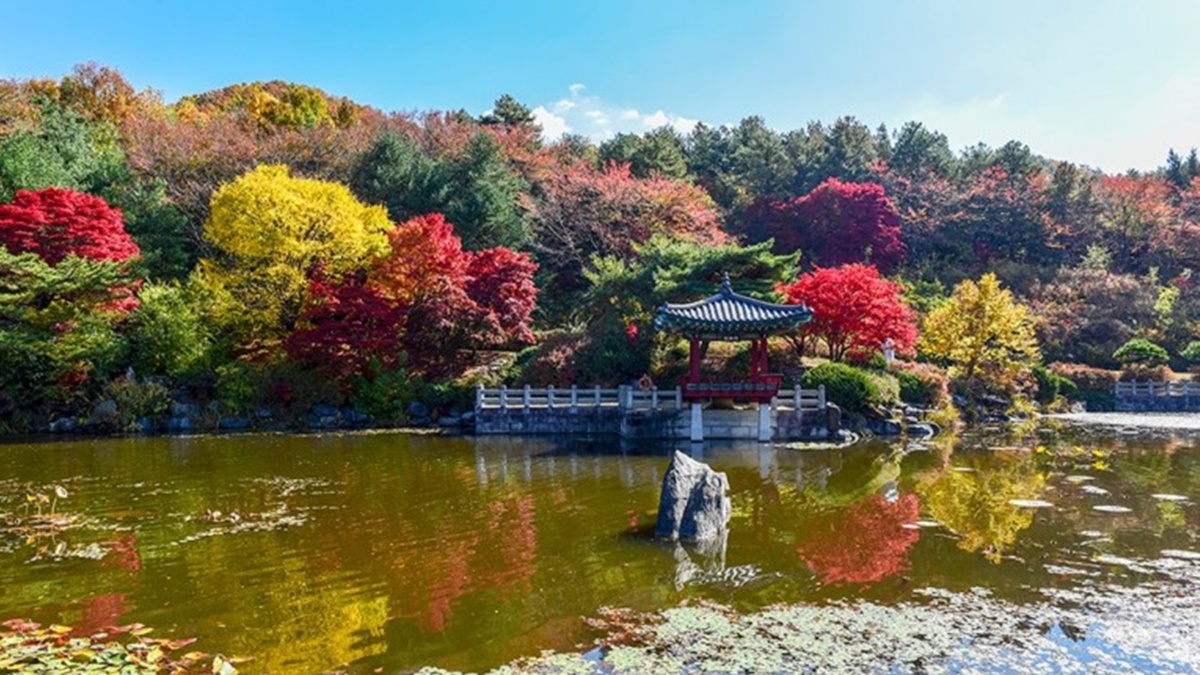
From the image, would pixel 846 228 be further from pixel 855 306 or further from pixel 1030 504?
pixel 1030 504

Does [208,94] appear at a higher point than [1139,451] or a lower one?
higher

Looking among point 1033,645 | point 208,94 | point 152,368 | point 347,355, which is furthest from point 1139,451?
point 208,94

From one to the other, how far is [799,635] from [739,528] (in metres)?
3.83

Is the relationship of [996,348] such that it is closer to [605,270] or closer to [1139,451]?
[1139,451]

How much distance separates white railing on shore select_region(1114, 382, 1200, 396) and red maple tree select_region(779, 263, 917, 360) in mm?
11079

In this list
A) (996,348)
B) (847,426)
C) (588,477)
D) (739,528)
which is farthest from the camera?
(996,348)

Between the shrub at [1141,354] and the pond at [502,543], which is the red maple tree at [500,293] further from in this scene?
the shrub at [1141,354]

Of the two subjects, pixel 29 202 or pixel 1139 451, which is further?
pixel 29 202

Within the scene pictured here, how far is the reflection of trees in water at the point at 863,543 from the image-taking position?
Answer: 857cm

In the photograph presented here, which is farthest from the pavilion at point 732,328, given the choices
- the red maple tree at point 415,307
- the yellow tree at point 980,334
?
the yellow tree at point 980,334

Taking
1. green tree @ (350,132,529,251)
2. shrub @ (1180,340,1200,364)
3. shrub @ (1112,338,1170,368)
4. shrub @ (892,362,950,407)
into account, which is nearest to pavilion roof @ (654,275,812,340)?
shrub @ (892,362,950,407)

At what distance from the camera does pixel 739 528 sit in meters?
10.6

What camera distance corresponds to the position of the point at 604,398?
71.4 feet

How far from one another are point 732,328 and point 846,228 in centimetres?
2053
